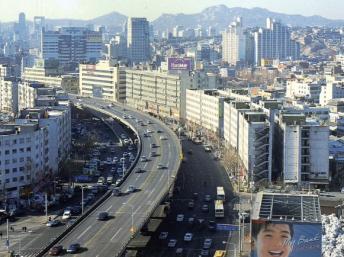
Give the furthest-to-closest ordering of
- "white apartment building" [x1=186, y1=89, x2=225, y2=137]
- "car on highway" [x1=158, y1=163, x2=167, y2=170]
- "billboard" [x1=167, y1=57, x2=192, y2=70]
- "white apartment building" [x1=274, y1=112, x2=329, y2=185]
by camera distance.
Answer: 1. "billboard" [x1=167, y1=57, x2=192, y2=70]
2. "white apartment building" [x1=186, y1=89, x2=225, y2=137]
3. "car on highway" [x1=158, y1=163, x2=167, y2=170]
4. "white apartment building" [x1=274, y1=112, x2=329, y2=185]

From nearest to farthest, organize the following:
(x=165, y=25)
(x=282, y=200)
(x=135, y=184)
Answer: (x=282, y=200)
(x=135, y=184)
(x=165, y=25)

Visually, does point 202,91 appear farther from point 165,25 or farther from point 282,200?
point 165,25

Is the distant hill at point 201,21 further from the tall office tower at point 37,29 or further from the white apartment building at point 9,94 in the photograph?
the white apartment building at point 9,94

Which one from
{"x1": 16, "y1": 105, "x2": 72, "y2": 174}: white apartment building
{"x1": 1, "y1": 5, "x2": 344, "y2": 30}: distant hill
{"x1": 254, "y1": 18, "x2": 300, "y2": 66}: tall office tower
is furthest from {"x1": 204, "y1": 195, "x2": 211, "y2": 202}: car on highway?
{"x1": 1, "y1": 5, "x2": 344, "y2": 30}: distant hill

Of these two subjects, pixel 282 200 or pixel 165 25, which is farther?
pixel 165 25

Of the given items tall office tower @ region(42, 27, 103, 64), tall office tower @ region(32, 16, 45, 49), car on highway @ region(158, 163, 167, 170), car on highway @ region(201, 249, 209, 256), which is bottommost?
car on highway @ region(201, 249, 209, 256)

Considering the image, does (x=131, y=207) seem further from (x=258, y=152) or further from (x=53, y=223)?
(x=258, y=152)

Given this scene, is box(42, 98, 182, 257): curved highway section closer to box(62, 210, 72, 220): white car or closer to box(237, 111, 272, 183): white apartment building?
box(62, 210, 72, 220): white car

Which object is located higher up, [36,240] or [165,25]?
[165,25]

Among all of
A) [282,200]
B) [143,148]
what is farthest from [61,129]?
[282,200]
